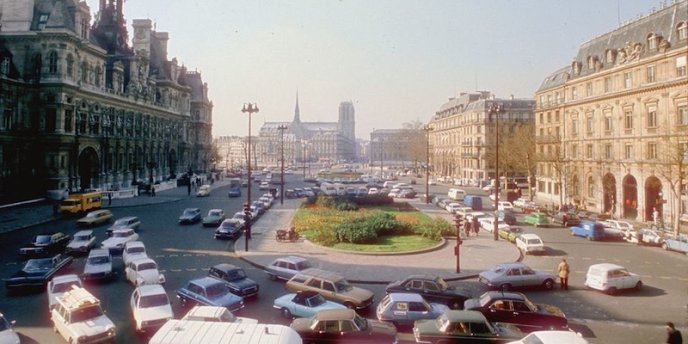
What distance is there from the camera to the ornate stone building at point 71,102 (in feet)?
155

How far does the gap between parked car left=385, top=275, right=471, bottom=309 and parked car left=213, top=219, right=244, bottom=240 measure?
16.1 metres

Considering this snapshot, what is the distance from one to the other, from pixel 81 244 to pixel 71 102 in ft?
97.9

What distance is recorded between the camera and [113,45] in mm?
66812

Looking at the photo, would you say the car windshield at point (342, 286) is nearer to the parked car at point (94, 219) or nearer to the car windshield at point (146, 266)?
the car windshield at point (146, 266)

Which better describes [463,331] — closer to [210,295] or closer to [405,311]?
[405,311]

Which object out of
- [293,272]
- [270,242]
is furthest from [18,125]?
[293,272]

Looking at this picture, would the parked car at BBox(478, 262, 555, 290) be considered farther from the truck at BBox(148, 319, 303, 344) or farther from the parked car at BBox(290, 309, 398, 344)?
the truck at BBox(148, 319, 303, 344)

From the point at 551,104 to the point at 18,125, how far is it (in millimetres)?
61282

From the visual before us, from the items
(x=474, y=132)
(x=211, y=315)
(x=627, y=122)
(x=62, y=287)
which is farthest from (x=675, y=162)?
(x=474, y=132)

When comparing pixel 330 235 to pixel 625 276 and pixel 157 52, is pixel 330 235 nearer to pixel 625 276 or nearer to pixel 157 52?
pixel 625 276

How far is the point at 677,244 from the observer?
2902cm

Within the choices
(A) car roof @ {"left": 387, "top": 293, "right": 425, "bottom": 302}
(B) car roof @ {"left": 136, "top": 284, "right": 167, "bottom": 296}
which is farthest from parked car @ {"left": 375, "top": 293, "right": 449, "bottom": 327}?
(B) car roof @ {"left": 136, "top": 284, "right": 167, "bottom": 296}

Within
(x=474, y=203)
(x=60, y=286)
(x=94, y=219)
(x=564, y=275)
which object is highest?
(x=474, y=203)

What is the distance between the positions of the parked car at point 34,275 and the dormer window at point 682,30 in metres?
47.4
